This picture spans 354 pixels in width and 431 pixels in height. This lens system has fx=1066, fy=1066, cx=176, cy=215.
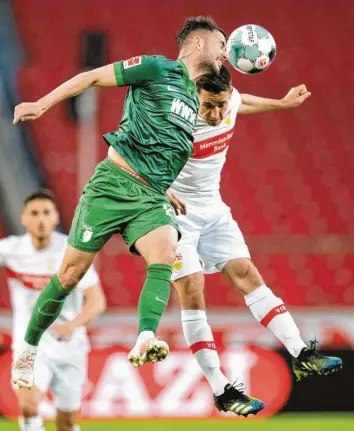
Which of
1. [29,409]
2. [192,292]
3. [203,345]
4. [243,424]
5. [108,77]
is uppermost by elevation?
[108,77]

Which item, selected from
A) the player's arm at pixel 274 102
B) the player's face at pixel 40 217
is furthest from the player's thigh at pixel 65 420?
the player's arm at pixel 274 102

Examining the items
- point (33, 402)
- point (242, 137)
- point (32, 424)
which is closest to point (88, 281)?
point (33, 402)

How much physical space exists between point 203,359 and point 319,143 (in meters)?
7.26

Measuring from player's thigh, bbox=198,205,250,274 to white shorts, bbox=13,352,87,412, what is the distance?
192 cm

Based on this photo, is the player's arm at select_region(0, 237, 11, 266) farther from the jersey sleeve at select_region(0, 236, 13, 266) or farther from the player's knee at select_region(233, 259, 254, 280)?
the player's knee at select_region(233, 259, 254, 280)

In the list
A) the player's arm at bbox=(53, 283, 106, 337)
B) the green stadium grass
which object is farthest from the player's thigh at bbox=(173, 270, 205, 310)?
the green stadium grass

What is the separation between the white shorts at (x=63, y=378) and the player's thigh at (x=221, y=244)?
1.92 meters

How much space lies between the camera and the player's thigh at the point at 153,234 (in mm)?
5051

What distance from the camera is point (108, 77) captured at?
5039mm

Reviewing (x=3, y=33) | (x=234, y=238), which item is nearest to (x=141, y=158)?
(x=234, y=238)

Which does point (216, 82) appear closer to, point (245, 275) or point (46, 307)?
Result: point (245, 275)

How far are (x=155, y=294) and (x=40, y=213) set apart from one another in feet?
8.12

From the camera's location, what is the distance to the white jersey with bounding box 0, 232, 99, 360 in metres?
7.45

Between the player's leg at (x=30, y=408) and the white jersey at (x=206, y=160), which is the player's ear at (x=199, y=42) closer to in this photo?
the white jersey at (x=206, y=160)
